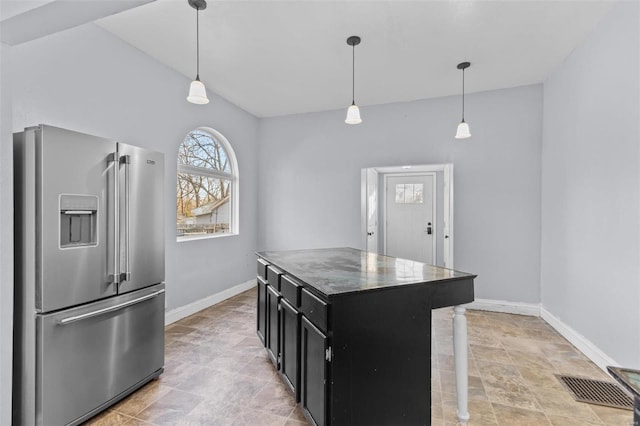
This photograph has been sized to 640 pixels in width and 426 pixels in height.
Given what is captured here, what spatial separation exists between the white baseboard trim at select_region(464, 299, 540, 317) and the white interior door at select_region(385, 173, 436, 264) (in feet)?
2.92

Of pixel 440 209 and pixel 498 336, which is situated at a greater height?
pixel 440 209

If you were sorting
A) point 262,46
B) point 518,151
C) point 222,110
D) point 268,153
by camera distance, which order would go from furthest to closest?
point 268,153, point 222,110, point 518,151, point 262,46

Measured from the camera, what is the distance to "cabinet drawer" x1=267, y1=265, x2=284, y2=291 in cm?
223

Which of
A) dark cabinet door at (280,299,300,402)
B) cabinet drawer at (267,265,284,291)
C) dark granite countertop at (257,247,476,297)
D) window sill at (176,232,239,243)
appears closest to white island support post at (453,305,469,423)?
dark granite countertop at (257,247,476,297)

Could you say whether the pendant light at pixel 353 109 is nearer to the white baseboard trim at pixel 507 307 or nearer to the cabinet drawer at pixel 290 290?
the cabinet drawer at pixel 290 290

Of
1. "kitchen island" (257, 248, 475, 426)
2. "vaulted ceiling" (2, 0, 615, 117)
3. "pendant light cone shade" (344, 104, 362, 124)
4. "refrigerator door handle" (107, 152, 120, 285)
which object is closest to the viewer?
"kitchen island" (257, 248, 475, 426)

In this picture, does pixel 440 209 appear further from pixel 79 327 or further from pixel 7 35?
pixel 7 35

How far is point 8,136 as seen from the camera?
1.73 m

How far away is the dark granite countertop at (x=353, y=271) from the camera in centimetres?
165

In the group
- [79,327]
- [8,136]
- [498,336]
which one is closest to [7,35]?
[8,136]

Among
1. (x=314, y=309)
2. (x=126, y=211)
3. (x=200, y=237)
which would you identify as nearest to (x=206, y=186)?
(x=200, y=237)

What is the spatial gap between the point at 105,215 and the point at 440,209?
4256 mm

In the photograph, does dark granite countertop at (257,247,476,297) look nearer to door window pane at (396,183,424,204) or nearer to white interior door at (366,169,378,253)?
white interior door at (366,169,378,253)

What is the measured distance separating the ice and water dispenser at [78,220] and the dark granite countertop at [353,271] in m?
1.21
